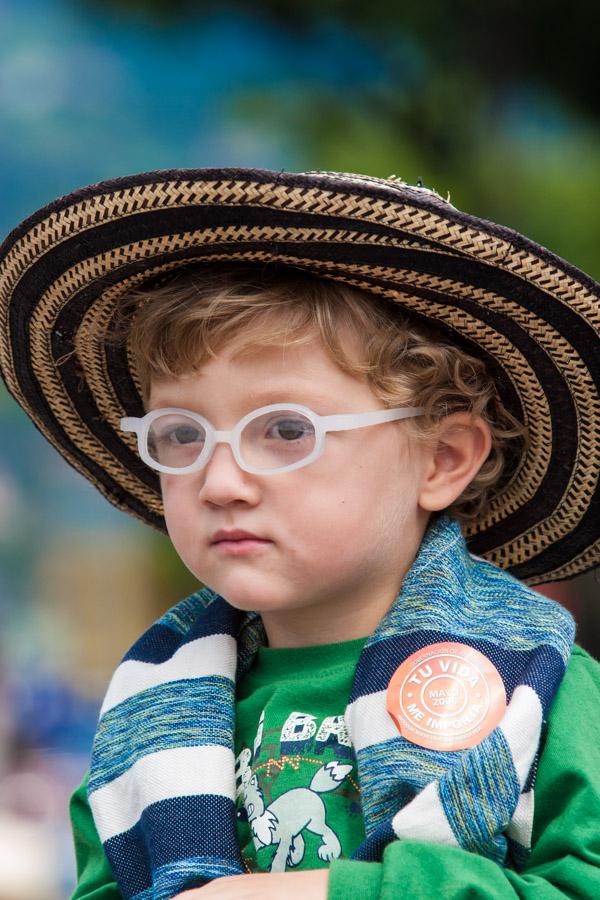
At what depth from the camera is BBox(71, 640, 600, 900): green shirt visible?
1.46 metres

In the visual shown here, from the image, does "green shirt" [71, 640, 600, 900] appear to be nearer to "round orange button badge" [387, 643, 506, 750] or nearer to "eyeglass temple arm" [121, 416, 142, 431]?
"round orange button badge" [387, 643, 506, 750]

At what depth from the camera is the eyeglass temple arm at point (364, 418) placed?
1739mm

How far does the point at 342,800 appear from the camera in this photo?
167 centimetres

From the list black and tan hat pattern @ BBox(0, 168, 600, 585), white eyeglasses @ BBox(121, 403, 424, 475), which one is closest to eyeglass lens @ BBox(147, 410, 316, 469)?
white eyeglasses @ BBox(121, 403, 424, 475)

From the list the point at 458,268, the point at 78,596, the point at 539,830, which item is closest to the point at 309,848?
the point at 539,830

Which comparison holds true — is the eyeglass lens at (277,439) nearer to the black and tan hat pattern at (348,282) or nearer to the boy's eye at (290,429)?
the boy's eye at (290,429)

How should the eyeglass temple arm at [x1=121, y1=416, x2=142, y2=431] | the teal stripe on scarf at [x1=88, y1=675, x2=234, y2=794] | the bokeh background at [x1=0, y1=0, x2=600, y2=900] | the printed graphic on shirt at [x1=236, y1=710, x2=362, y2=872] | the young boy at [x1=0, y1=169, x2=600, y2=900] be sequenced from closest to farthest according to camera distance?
1. the young boy at [x1=0, y1=169, x2=600, y2=900]
2. the printed graphic on shirt at [x1=236, y1=710, x2=362, y2=872]
3. the teal stripe on scarf at [x1=88, y1=675, x2=234, y2=794]
4. the eyeglass temple arm at [x1=121, y1=416, x2=142, y2=431]
5. the bokeh background at [x1=0, y1=0, x2=600, y2=900]

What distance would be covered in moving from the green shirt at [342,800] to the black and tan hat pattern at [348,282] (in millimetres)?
352

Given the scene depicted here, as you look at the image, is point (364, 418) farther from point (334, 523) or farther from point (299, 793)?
point (299, 793)

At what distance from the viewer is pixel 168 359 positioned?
1.83 meters

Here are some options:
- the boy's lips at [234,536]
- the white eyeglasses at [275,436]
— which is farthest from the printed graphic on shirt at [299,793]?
the white eyeglasses at [275,436]

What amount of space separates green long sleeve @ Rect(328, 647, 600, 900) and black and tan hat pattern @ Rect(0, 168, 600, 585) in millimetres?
485

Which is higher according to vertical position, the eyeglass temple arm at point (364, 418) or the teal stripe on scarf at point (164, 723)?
the eyeglass temple arm at point (364, 418)

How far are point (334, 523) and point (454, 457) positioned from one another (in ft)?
1.03
